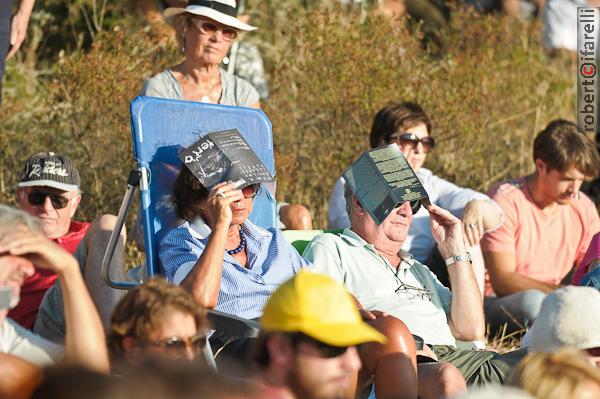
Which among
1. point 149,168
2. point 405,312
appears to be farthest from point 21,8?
point 405,312

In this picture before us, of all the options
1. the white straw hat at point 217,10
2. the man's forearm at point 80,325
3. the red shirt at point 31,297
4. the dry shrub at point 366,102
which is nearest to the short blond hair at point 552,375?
the man's forearm at point 80,325

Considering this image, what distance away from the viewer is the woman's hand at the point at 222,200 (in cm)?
487

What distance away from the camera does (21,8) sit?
6402 millimetres

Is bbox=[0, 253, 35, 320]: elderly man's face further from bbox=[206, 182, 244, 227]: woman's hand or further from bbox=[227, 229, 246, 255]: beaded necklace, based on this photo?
bbox=[227, 229, 246, 255]: beaded necklace

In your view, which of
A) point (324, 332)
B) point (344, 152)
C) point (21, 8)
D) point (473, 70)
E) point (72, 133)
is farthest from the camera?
point (473, 70)

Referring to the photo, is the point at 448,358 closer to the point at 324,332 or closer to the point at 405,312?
the point at 405,312

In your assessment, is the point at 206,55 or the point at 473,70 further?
the point at 473,70

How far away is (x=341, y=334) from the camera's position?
3311mm

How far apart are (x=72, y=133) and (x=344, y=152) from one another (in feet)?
6.32

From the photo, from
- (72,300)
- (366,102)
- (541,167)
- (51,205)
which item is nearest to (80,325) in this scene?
(72,300)

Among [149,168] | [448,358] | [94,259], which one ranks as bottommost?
[448,358]

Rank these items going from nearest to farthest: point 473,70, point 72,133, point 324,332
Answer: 1. point 324,332
2. point 72,133
3. point 473,70

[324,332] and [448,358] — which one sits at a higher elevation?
[324,332]

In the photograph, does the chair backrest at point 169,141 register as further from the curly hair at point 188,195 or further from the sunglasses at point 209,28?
the sunglasses at point 209,28
